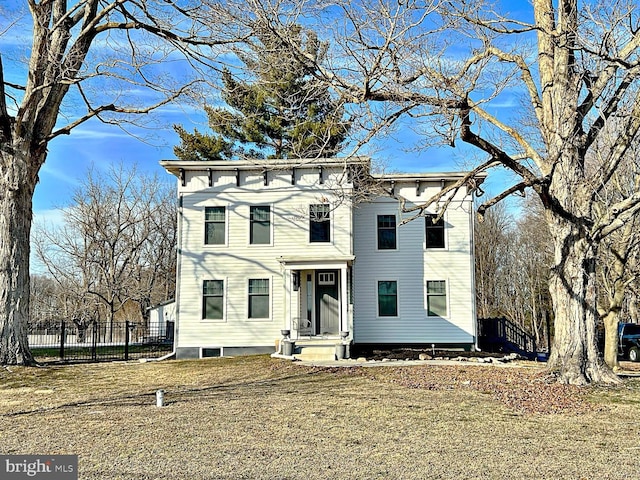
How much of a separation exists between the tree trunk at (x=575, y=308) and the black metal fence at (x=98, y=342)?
12.5 metres

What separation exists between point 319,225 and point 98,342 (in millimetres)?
14659

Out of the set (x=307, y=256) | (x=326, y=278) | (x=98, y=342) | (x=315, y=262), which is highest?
(x=307, y=256)

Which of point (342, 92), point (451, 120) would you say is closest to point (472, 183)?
point (451, 120)

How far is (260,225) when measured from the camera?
18.9 m

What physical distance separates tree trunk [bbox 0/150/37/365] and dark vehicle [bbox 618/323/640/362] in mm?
19813

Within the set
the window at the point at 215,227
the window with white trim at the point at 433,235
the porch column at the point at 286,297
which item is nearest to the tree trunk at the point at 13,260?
the window at the point at 215,227

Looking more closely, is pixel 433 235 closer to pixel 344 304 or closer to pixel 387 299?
pixel 387 299

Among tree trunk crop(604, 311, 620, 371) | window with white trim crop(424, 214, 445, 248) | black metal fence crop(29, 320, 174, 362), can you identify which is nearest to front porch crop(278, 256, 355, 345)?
window with white trim crop(424, 214, 445, 248)

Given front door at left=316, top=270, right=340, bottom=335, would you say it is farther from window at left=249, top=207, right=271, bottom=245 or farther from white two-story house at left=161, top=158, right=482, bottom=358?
window at left=249, top=207, right=271, bottom=245

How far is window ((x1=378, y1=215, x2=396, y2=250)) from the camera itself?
19516mm

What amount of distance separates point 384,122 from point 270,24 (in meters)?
2.45

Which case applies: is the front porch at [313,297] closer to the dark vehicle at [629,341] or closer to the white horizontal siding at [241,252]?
the white horizontal siding at [241,252]

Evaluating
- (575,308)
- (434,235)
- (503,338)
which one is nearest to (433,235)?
(434,235)

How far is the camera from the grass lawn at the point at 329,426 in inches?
203
